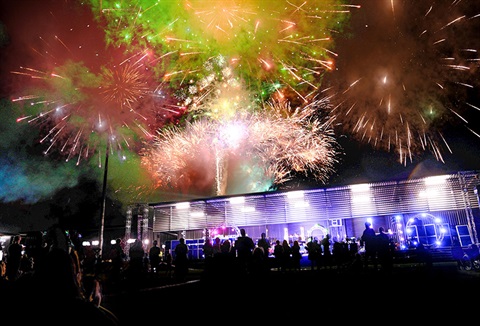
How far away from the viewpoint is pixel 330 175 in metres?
34.7

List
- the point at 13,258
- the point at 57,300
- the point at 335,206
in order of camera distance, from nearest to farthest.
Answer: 1. the point at 57,300
2. the point at 13,258
3. the point at 335,206

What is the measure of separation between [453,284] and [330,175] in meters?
27.5

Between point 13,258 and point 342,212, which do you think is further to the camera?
point 342,212

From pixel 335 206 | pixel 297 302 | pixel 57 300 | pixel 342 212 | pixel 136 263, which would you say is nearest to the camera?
pixel 57 300

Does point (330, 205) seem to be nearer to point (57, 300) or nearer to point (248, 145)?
point (248, 145)

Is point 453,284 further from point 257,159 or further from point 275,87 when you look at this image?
point 257,159

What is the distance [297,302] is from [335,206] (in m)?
13.3

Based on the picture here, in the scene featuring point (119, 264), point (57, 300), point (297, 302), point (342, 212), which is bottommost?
point (297, 302)

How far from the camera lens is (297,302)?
6902 millimetres

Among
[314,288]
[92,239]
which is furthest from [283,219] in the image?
[92,239]

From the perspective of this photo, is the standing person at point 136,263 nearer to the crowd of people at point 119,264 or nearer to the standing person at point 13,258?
the crowd of people at point 119,264

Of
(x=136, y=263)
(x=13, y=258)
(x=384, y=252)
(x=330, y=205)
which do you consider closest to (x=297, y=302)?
(x=384, y=252)

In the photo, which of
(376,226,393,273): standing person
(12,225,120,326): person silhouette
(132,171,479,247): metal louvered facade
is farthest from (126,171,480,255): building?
(12,225,120,326): person silhouette

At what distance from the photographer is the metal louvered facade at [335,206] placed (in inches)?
700
